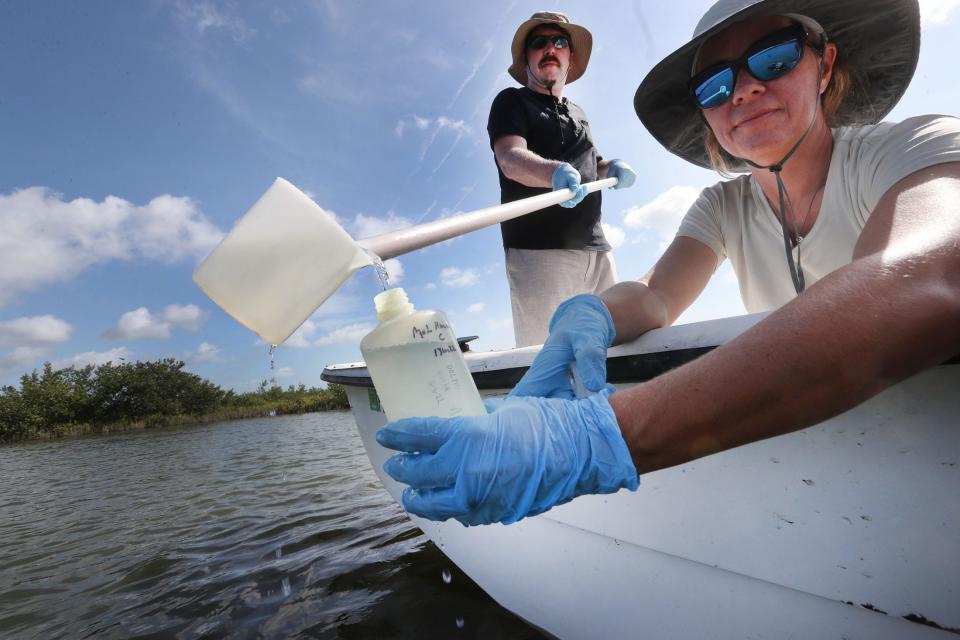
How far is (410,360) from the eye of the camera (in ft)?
3.37

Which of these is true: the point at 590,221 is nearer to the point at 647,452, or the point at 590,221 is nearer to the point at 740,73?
the point at 740,73

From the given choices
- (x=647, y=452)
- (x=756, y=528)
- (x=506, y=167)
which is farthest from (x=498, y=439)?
(x=506, y=167)

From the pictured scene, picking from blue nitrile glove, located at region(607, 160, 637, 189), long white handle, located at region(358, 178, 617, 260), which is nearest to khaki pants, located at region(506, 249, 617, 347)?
blue nitrile glove, located at region(607, 160, 637, 189)

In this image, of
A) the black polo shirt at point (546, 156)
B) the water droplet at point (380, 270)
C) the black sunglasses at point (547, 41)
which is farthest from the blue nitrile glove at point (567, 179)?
the water droplet at point (380, 270)

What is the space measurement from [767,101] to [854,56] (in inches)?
23.0

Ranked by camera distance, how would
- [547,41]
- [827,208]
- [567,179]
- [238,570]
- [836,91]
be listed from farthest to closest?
[547,41], [238,570], [567,179], [836,91], [827,208]

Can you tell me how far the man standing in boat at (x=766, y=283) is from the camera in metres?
0.75

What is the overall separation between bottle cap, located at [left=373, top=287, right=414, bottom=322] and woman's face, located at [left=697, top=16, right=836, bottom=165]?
1550 mm

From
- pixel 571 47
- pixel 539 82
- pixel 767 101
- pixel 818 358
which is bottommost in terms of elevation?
pixel 818 358

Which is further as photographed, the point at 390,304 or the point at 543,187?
the point at 543,187

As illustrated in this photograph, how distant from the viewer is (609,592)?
152cm

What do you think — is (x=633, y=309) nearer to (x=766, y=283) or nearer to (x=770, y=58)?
(x=766, y=283)

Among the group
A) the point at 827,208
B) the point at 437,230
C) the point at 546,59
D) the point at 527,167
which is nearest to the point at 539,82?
the point at 546,59

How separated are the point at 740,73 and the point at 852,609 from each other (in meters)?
1.79
